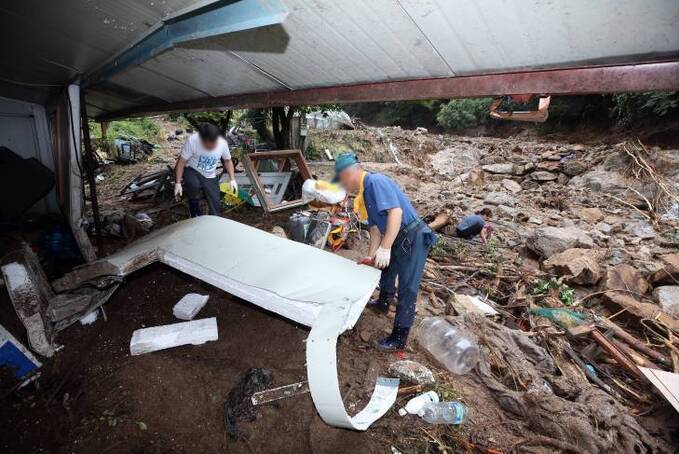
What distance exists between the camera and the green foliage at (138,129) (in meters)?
13.8

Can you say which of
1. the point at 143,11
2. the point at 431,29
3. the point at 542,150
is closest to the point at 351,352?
the point at 431,29

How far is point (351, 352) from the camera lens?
2.76 metres

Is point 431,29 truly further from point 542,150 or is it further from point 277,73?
point 542,150

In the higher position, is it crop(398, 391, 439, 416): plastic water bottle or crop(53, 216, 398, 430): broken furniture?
crop(53, 216, 398, 430): broken furniture

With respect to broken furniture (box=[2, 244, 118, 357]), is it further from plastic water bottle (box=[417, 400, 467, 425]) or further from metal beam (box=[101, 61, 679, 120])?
plastic water bottle (box=[417, 400, 467, 425])

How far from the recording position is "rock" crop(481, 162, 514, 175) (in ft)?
35.0

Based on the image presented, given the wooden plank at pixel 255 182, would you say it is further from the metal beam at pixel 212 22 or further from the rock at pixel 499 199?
the rock at pixel 499 199

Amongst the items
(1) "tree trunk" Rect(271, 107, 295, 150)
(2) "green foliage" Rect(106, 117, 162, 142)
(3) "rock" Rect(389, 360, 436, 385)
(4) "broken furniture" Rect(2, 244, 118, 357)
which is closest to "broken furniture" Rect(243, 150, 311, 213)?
(1) "tree trunk" Rect(271, 107, 295, 150)

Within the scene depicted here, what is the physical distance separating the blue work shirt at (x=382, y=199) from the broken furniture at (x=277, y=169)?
3.78 meters

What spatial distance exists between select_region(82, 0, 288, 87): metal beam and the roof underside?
0.20 ft

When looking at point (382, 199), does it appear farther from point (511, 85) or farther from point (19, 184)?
point (19, 184)

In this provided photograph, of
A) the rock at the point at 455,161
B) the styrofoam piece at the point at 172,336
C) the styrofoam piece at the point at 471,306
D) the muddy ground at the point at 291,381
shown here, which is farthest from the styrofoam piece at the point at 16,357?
the rock at the point at 455,161

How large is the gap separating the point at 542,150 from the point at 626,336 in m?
11.9

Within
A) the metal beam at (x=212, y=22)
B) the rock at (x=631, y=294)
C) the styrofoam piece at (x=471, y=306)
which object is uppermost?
the metal beam at (x=212, y=22)
